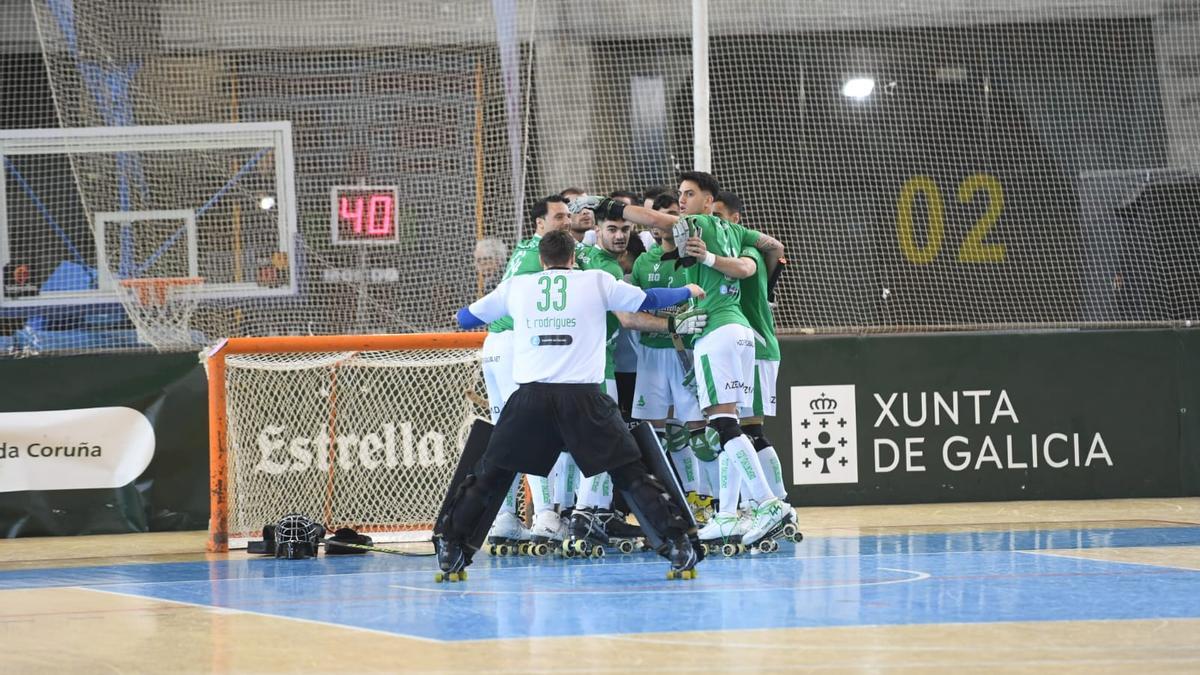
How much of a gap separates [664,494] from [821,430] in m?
4.73

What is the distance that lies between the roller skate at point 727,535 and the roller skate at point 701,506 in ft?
2.52

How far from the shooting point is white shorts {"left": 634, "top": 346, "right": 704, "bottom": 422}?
346 inches

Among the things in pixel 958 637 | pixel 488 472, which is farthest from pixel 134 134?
pixel 958 637

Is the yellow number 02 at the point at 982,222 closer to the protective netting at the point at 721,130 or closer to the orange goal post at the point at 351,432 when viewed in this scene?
the protective netting at the point at 721,130

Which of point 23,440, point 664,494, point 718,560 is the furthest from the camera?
point 23,440

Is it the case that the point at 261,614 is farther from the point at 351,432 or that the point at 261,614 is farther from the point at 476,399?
the point at 351,432

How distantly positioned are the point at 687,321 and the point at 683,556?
5.36 feet

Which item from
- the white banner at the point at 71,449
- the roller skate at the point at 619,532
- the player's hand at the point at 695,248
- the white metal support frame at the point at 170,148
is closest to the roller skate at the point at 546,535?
the roller skate at the point at 619,532

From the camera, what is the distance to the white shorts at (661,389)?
8.78 metres

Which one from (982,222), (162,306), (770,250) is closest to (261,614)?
(770,250)

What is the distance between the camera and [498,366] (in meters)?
8.45

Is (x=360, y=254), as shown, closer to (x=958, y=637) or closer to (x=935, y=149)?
(x=935, y=149)

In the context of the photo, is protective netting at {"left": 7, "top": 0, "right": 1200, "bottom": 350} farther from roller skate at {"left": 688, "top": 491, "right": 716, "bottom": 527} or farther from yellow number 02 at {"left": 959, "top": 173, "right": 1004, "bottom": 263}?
roller skate at {"left": 688, "top": 491, "right": 716, "bottom": 527}

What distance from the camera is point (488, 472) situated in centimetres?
692
